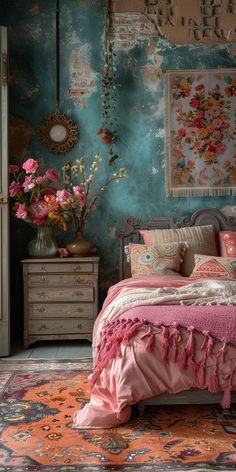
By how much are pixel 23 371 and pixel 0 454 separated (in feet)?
4.88

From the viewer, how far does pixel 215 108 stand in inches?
207

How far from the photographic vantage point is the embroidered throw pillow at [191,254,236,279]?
4.46m

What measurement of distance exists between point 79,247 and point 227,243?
1.36 metres

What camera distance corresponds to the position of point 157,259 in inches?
185

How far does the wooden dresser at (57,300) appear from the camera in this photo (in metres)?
4.80

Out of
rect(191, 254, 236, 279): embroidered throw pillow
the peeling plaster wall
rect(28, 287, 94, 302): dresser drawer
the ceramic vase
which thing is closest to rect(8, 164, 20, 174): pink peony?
the peeling plaster wall

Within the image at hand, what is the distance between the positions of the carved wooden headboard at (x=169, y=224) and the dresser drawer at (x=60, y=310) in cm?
59

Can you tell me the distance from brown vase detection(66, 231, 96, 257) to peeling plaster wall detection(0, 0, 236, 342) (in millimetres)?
269

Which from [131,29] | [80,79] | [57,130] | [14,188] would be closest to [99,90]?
[80,79]

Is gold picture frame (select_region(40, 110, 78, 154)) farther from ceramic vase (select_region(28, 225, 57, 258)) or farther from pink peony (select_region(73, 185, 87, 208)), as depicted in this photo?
ceramic vase (select_region(28, 225, 57, 258))

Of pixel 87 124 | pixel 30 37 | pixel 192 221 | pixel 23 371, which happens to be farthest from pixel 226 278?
pixel 30 37

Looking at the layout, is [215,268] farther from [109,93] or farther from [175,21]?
[175,21]

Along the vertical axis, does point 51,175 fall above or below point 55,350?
above

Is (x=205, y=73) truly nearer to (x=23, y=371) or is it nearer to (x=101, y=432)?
(x=23, y=371)
